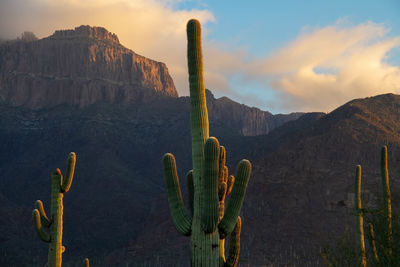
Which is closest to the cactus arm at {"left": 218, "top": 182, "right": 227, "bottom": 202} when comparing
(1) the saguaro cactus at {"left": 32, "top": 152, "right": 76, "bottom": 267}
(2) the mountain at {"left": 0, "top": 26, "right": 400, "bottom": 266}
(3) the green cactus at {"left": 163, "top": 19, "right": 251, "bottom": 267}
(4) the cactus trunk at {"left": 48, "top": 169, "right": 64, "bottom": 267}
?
(3) the green cactus at {"left": 163, "top": 19, "right": 251, "bottom": 267}

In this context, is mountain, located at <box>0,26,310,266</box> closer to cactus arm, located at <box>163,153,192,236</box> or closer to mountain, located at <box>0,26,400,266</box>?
mountain, located at <box>0,26,400,266</box>

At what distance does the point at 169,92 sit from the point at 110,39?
33633 mm

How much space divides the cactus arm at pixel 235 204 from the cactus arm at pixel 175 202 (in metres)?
0.64

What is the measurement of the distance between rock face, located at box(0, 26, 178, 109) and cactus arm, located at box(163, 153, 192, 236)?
141669 millimetres

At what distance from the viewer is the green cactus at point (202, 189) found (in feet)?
27.4

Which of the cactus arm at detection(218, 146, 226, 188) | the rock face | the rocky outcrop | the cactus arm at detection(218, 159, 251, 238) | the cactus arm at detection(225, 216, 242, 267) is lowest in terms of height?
the cactus arm at detection(225, 216, 242, 267)

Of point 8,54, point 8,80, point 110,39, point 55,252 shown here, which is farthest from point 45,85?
point 55,252

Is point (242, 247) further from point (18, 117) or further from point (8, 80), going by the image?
point (8, 80)

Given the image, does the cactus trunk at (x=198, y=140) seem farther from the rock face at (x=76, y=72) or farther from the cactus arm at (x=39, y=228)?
the rock face at (x=76, y=72)

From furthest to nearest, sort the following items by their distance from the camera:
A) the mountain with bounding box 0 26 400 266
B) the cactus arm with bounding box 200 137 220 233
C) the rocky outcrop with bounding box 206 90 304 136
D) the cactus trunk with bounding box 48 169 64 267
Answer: the rocky outcrop with bounding box 206 90 304 136
the mountain with bounding box 0 26 400 266
the cactus trunk with bounding box 48 169 64 267
the cactus arm with bounding box 200 137 220 233

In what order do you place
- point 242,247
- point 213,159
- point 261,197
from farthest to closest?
point 261,197 < point 242,247 < point 213,159

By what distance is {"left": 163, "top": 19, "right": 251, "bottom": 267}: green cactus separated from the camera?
8.34 metres

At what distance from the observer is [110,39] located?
620 feet

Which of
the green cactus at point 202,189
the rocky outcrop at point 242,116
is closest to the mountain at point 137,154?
the rocky outcrop at point 242,116
